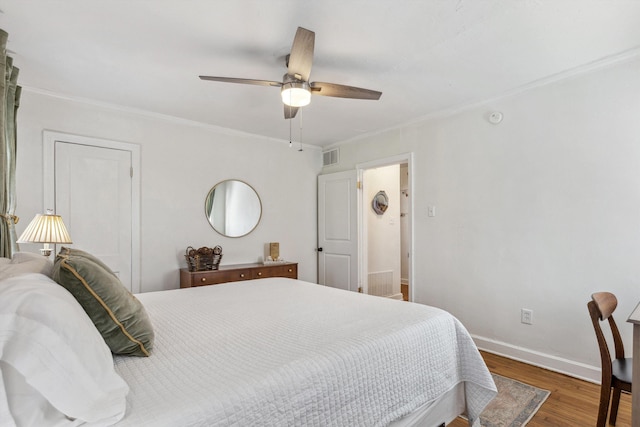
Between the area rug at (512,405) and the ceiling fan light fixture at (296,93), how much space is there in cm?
236

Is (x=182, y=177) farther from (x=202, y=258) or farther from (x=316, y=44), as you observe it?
(x=316, y=44)

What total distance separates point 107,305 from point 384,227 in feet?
14.8

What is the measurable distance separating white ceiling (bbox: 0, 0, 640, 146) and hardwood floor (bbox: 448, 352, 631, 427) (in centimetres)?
240

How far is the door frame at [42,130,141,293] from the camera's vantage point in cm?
298

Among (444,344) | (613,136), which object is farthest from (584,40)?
(444,344)

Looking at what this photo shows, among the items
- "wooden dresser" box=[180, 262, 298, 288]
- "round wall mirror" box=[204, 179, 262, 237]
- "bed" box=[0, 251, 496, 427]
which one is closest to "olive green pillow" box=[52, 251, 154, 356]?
"bed" box=[0, 251, 496, 427]

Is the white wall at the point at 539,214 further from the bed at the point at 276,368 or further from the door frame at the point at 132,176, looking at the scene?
the door frame at the point at 132,176

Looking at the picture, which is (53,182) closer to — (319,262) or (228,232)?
(228,232)

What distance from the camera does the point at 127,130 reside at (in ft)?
11.3

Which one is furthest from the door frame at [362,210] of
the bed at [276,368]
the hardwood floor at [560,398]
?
the bed at [276,368]

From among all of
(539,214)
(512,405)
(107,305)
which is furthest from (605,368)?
(107,305)

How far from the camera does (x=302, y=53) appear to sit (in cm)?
194

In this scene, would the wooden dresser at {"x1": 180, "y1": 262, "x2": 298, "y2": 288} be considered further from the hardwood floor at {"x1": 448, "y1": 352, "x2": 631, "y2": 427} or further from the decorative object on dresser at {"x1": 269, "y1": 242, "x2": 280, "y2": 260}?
Result: the hardwood floor at {"x1": 448, "y1": 352, "x2": 631, "y2": 427}

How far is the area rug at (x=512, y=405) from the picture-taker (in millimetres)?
1979
